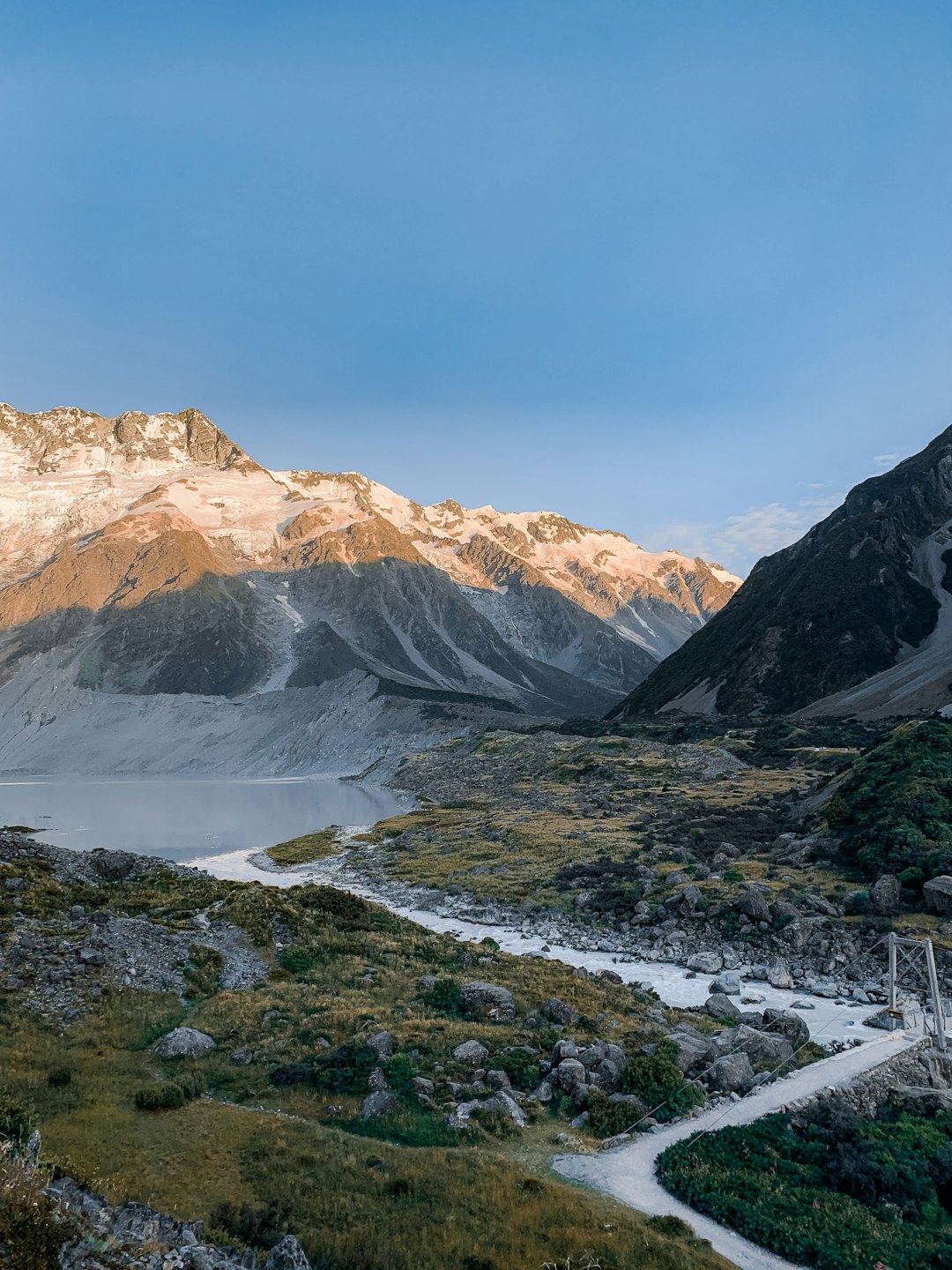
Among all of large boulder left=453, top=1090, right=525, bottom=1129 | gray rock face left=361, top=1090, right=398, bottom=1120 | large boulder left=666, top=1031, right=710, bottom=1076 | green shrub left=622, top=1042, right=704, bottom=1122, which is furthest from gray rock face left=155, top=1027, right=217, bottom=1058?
large boulder left=666, top=1031, right=710, bottom=1076

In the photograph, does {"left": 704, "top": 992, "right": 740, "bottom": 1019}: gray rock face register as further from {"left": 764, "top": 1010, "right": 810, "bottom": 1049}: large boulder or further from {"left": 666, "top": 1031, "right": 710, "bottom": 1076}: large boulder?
{"left": 666, "top": 1031, "right": 710, "bottom": 1076}: large boulder

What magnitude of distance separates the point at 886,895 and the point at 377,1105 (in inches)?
1102

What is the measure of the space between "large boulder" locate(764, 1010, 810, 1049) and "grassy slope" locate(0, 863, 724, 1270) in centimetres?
428

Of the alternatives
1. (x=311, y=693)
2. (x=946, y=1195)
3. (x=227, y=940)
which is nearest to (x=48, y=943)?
(x=227, y=940)

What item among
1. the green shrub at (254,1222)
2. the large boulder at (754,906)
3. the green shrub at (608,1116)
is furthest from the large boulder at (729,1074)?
the large boulder at (754,906)

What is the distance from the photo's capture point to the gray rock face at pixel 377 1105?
19000mm

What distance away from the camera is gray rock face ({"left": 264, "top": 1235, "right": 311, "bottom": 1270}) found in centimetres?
1214

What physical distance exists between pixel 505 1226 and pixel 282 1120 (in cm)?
649

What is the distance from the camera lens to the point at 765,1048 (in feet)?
75.3

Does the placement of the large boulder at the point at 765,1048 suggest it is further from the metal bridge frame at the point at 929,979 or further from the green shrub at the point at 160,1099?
the green shrub at the point at 160,1099

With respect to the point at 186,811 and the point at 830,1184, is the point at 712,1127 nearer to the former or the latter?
the point at 830,1184

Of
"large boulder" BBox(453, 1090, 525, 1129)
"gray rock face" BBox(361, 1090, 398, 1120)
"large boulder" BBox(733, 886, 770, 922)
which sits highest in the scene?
"gray rock face" BBox(361, 1090, 398, 1120)

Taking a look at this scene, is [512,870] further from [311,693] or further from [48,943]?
[311,693]

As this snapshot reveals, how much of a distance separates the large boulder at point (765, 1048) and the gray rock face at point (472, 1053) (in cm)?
777
